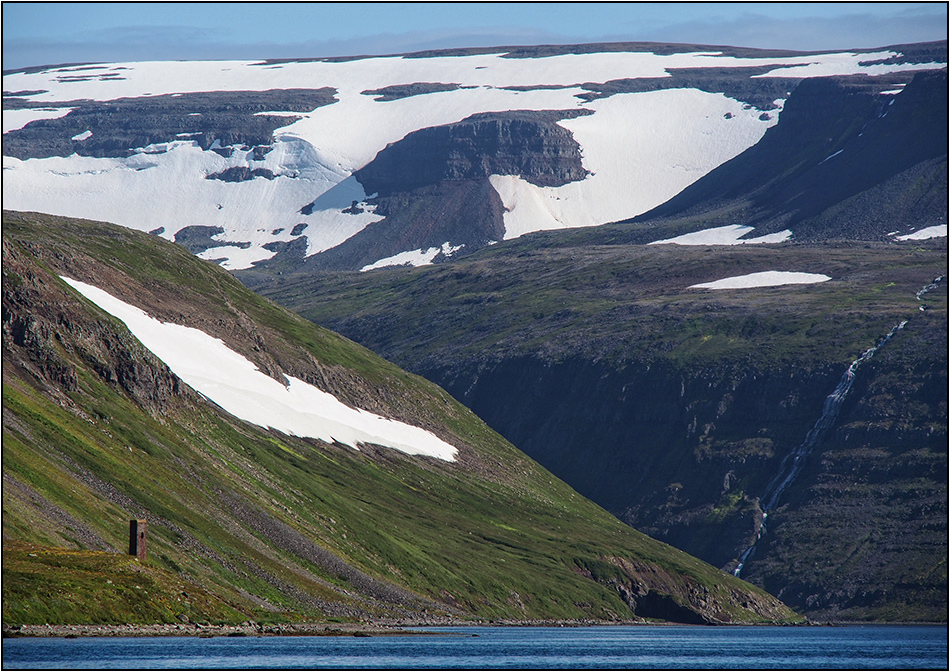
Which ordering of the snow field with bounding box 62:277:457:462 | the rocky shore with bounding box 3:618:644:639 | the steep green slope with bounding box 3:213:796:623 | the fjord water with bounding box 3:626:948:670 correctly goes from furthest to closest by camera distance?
the snow field with bounding box 62:277:457:462
the steep green slope with bounding box 3:213:796:623
the rocky shore with bounding box 3:618:644:639
the fjord water with bounding box 3:626:948:670

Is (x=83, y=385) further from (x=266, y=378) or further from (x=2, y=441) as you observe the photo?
(x=266, y=378)

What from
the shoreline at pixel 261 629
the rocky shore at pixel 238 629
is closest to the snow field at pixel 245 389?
the shoreline at pixel 261 629

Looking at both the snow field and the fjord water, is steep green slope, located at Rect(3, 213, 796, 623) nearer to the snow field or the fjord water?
the snow field

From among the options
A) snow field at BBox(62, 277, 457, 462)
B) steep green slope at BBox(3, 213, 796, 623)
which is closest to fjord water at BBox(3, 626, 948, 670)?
steep green slope at BBox(3, 213, 796, 623)

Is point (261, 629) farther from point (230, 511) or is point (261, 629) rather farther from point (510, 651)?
point (230, 511)

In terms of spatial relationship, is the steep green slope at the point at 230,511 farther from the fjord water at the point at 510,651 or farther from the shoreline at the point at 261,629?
the fjord water at the point at 510,651

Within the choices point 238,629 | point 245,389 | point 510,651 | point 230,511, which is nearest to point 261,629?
point 238,629

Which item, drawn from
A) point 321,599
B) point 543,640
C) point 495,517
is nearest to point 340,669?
point 321,599

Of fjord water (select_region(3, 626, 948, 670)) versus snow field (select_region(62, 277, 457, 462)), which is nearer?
fjord water (select_region(3, 626, 948, 670))
